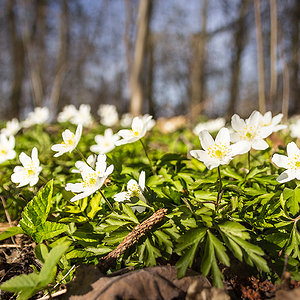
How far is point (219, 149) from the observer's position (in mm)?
1445

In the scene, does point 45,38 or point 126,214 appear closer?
point 126,214

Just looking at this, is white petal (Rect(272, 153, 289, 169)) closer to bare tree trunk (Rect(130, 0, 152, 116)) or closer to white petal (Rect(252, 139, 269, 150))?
white petal (Rect(252, 139, 269, 150))

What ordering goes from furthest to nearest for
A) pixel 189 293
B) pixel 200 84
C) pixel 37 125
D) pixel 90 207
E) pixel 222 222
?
pixel 200 84, pixel 37 125, pixel 90 207, pixel 222 222, pixel 189 293

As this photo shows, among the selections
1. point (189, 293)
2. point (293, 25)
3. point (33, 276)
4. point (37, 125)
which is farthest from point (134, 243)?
point (293, 25)

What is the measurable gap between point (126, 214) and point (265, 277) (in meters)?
0.72

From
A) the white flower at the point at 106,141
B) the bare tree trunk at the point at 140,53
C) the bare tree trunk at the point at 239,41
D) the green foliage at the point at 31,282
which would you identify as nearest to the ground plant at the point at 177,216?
the green foliage at the point at 31,282

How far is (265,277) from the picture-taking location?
1298 mm

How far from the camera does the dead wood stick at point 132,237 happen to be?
1.30 m

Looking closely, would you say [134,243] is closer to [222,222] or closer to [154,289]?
[154,289]

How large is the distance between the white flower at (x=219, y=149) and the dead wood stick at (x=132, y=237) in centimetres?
35

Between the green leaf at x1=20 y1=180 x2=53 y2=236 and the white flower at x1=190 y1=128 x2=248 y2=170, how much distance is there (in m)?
0.84

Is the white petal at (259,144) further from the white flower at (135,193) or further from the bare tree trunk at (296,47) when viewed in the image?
the bare tree trunk at (296,47)

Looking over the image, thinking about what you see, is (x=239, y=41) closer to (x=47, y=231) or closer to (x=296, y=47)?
(x=296, y=47)

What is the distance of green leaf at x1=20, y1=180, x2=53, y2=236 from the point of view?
1463 millimetres
